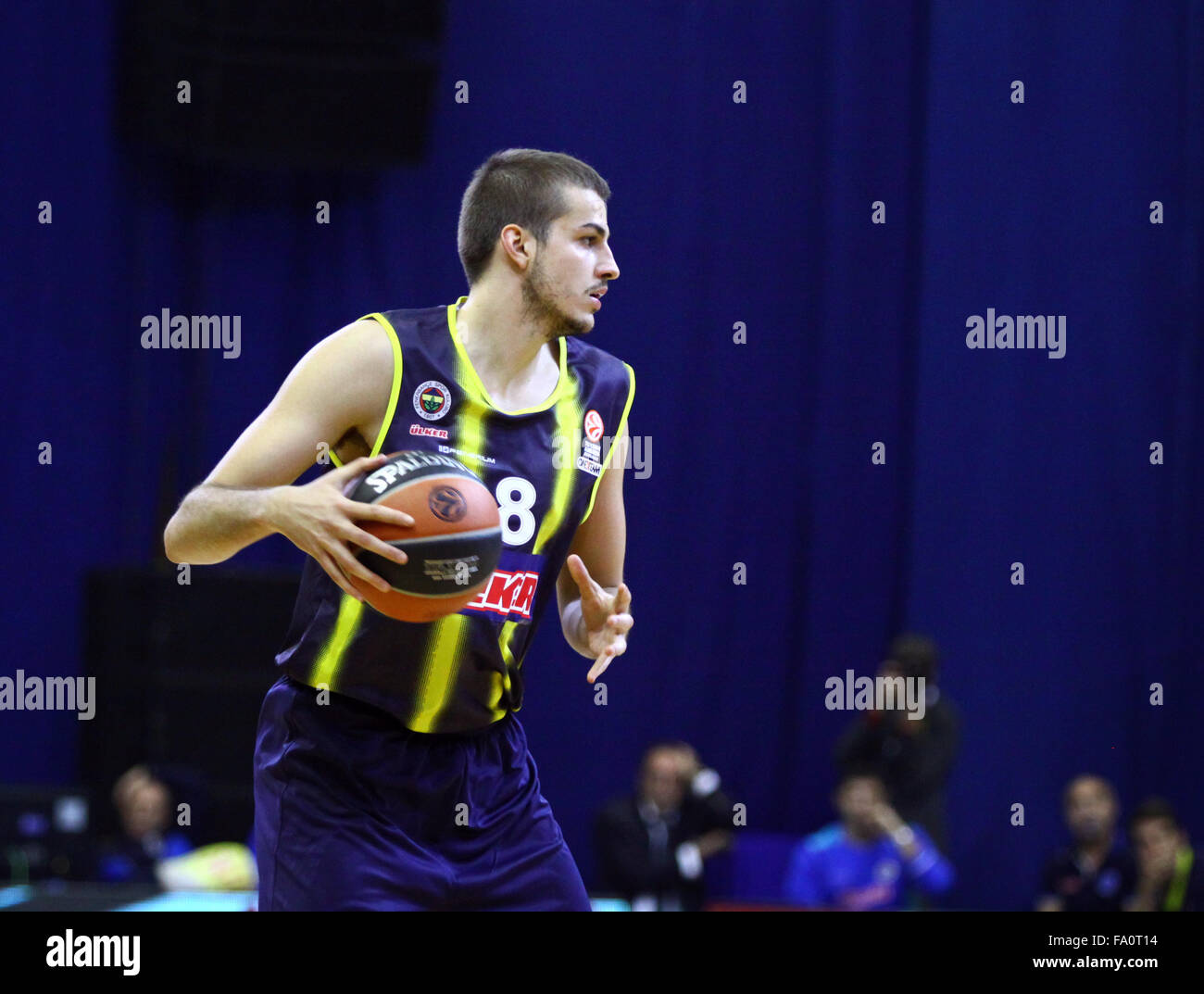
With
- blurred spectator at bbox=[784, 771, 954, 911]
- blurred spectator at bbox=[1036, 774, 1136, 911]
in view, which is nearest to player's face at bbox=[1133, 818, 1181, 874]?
blurred spectator at bbox=[1036, 774, 1136, 911]

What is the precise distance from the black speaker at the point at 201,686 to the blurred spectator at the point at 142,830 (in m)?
0.13

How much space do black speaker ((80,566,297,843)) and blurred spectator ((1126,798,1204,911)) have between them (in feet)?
13.8

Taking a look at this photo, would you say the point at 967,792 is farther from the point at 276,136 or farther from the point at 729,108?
the point at 276,136

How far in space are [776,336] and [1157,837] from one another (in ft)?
11.7

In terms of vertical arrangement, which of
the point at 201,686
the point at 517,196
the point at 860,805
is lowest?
the point at 860,805

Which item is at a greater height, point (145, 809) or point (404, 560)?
point (404, 560)

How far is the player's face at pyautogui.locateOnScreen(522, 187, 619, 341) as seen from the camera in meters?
3.19

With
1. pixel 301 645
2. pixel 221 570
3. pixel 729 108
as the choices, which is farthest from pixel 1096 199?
pixel 301 645

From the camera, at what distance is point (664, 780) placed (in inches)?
311

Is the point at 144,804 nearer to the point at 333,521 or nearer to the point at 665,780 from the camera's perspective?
the point at 665,780

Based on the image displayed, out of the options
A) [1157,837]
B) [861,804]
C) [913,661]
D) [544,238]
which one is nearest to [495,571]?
[544,238]

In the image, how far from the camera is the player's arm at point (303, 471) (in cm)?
268

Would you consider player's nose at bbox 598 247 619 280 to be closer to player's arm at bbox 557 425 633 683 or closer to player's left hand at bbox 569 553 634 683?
player's arm at bbox 557 425 633 683

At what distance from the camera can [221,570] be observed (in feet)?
25.6
